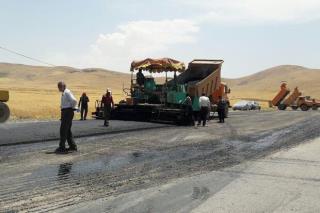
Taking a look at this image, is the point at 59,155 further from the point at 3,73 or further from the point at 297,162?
the point at 3,73

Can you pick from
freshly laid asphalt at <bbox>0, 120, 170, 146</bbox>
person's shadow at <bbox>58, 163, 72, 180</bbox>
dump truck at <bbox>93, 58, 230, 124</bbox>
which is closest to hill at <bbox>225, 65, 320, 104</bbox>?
dump truck at <bbox>93, 58, 230, 124</bbox>

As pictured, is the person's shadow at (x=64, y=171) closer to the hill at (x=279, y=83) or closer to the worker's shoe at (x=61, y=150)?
the worker's shoe at (x=61, y=150)

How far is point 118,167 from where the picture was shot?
35.0 feet

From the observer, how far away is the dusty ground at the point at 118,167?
7438 mm

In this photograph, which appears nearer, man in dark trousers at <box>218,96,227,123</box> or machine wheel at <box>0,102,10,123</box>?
machine wheel at <box>0,102,10,123</box>

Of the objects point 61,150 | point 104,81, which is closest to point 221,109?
point 61,150

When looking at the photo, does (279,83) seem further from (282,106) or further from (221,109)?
(221,109)

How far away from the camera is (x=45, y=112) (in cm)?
3303

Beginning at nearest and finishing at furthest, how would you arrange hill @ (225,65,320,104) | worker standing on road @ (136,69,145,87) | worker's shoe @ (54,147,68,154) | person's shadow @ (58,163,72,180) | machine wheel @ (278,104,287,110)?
person's shadow @ (58,163,72,180) < worker's shoe @ (54,147,68,154) < worker standing on road @ (136,69,145,87) < machine wheel @ (278,104,287,110) < hill @ (225,65,320,104)

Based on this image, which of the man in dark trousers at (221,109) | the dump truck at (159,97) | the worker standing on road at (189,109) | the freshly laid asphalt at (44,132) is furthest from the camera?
the man in dark trousers at (221,109)

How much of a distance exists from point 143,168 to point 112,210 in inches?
144

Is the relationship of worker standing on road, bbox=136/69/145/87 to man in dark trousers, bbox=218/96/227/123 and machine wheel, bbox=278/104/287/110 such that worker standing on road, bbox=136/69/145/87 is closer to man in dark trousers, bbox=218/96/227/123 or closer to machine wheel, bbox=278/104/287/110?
man in dark trousers, bbox=218/96/227/123

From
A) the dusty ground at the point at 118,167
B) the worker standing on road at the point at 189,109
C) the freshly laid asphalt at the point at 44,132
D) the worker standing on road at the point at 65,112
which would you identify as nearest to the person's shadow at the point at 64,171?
the dusty ground at the point at 118,167

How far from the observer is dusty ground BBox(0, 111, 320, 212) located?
24.4ft
